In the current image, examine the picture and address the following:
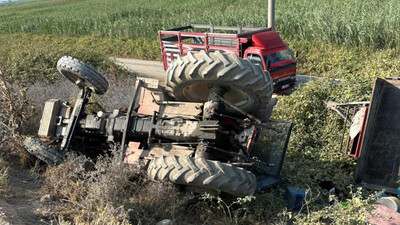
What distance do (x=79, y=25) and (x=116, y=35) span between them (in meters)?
4.72

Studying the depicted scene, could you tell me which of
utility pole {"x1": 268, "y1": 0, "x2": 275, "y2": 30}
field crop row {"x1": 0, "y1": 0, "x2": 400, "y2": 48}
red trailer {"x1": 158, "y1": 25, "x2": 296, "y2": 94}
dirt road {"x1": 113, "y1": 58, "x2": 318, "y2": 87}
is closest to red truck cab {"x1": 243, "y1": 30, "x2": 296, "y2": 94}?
red trailer {"x1": 158, "y1": 25, "x2": 296, "y2": 94}

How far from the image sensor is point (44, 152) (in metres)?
6.50

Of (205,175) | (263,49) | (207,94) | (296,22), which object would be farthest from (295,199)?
(296,22)

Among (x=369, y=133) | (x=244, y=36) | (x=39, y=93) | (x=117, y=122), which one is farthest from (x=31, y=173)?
(x=244, y=36)

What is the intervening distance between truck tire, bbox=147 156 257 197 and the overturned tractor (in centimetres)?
1

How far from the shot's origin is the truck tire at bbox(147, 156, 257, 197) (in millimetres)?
5109

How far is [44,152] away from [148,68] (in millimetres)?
12643

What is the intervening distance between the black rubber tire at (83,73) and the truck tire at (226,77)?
130 cm

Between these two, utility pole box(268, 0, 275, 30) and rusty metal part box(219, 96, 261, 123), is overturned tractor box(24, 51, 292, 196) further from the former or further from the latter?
utility pole box(268, 0, 275, 30)

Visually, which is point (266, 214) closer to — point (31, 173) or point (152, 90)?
point (152, 90)

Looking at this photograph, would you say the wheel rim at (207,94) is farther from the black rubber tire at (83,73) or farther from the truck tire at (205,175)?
the black rubber tire at (83,73)

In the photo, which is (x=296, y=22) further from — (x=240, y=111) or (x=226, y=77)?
(x=226, y=77)

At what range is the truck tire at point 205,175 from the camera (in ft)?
16.8

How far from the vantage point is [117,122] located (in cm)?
657
